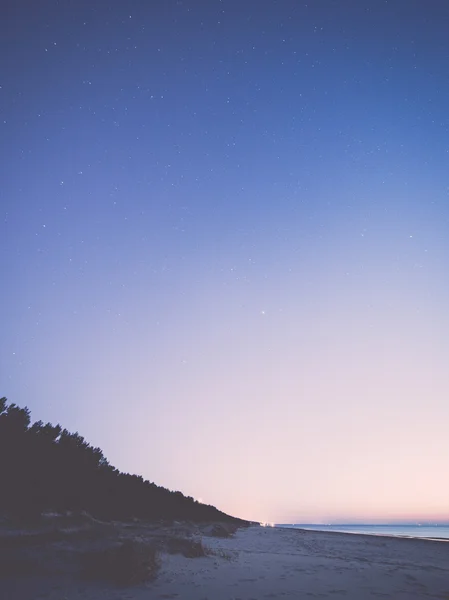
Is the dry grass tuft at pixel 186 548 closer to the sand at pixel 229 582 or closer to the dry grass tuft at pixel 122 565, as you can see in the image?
the sand at pixel 229 582

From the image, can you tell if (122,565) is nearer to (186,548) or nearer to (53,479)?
(186,548)

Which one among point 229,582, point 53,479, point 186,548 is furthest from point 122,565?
point 53,479

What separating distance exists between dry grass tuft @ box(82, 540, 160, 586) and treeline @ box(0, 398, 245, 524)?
13870 mm

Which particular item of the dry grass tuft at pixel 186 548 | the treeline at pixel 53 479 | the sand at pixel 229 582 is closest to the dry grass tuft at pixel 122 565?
the sand at pixel 229 582

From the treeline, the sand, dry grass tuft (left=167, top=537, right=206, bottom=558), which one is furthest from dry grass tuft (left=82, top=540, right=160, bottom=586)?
the treeline

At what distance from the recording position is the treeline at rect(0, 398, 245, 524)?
22.4 meters

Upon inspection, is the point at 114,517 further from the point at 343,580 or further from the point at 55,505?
the point at 343,580

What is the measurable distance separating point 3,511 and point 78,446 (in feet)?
78.2

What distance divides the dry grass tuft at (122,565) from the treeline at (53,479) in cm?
1387

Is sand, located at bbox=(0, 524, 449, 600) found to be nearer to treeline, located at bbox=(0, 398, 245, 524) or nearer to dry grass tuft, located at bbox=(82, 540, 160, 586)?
dry grass tuft, located at bbox=(82, 540, 160, 586)

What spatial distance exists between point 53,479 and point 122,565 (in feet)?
79.4

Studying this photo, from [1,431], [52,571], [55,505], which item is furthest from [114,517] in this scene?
[52,571]

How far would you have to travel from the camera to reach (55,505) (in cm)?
2333

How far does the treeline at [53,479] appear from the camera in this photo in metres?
22.4
